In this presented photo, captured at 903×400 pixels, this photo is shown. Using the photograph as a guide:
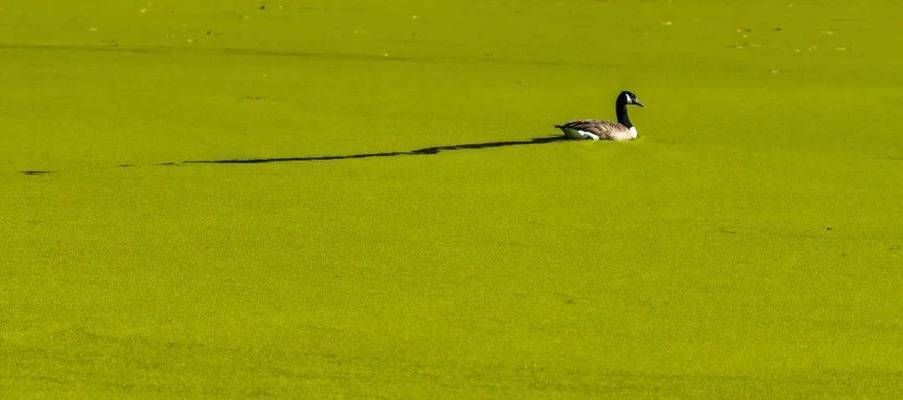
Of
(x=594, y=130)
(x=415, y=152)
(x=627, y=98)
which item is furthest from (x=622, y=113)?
(x=415, y=152)

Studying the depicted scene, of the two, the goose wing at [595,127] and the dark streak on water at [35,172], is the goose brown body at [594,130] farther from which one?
the dark streak on water at [35,172]

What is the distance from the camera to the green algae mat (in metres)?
3.37

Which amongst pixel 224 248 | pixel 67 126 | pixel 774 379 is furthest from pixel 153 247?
pixel 67 126

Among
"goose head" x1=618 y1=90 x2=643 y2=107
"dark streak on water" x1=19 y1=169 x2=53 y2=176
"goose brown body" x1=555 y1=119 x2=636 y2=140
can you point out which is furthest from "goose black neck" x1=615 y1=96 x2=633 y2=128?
"dark streak on water" x1=19 y1=169 x2=53 y2=176

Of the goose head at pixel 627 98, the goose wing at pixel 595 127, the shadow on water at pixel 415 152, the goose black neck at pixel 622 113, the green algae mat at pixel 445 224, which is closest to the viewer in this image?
the green algae mat at pixel 445 224

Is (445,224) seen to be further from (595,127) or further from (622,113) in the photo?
(622,113)

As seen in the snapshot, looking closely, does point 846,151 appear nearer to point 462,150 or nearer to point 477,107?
point 462,150

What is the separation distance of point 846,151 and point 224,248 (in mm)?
2798

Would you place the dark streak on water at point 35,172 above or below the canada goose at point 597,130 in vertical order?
below

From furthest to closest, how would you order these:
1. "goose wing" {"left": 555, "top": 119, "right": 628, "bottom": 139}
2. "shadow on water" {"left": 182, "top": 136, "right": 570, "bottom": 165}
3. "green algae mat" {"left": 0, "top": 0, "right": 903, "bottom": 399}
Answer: "goose wing" {"left": 555, "top": 119, "right": 628, "bottom": 139}
"shadow on water" {"left": 182, "top": 136, "right": 570, "bottom": 165}
"green algae mat" {"left": 0, "top": 0, "right": 903, "bottom": 399}

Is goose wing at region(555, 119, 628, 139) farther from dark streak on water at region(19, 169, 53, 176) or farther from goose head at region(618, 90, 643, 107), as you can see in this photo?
dark streak on water at region(19, 169, 53, 176)

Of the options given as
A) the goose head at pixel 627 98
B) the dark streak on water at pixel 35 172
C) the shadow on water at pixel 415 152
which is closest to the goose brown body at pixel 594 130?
the shadow on water at pixel 415 152

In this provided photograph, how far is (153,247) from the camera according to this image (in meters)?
4.47

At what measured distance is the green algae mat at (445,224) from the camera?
3.37 meters
